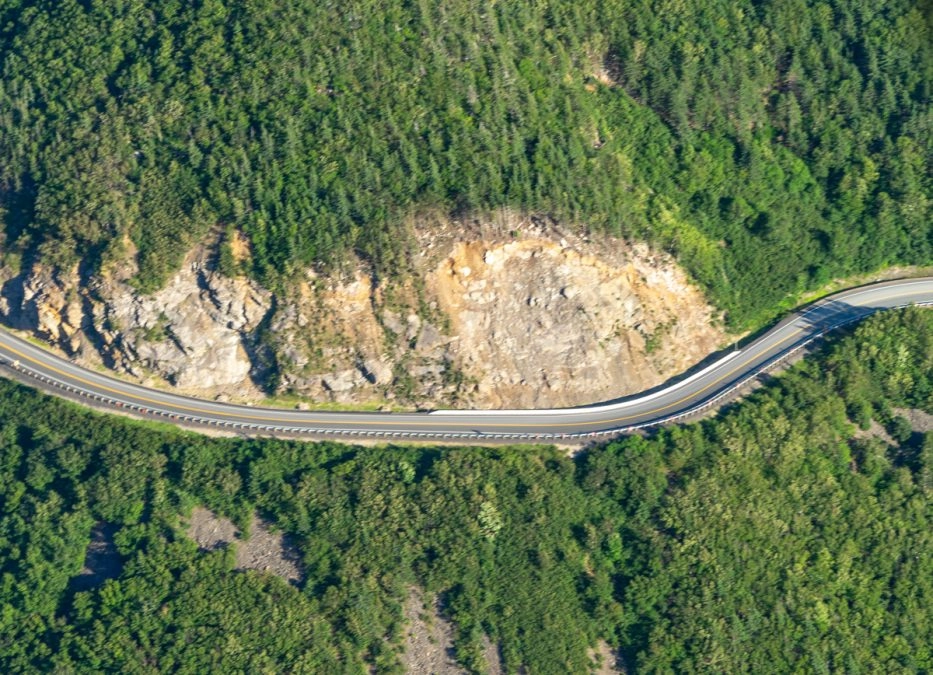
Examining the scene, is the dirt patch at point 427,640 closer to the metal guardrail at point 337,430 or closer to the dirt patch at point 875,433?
the metal guardrail at point 337,430

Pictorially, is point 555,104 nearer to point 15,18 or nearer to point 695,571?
point 695,571

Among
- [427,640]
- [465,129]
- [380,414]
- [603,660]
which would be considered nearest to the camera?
[427,640]

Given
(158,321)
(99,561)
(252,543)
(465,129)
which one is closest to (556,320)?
(465,129)

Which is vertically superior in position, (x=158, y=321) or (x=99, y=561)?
(x=158, y=321)

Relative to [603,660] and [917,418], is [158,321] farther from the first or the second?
[917,418]

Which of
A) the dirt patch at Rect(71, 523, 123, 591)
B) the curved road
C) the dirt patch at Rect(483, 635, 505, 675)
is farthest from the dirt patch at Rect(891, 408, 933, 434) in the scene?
the dirt patch at Rect(71, 523, 123, 591)

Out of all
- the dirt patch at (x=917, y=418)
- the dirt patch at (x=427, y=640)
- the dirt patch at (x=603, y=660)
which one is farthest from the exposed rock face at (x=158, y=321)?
the dirt patch at (x=917, y=418)
